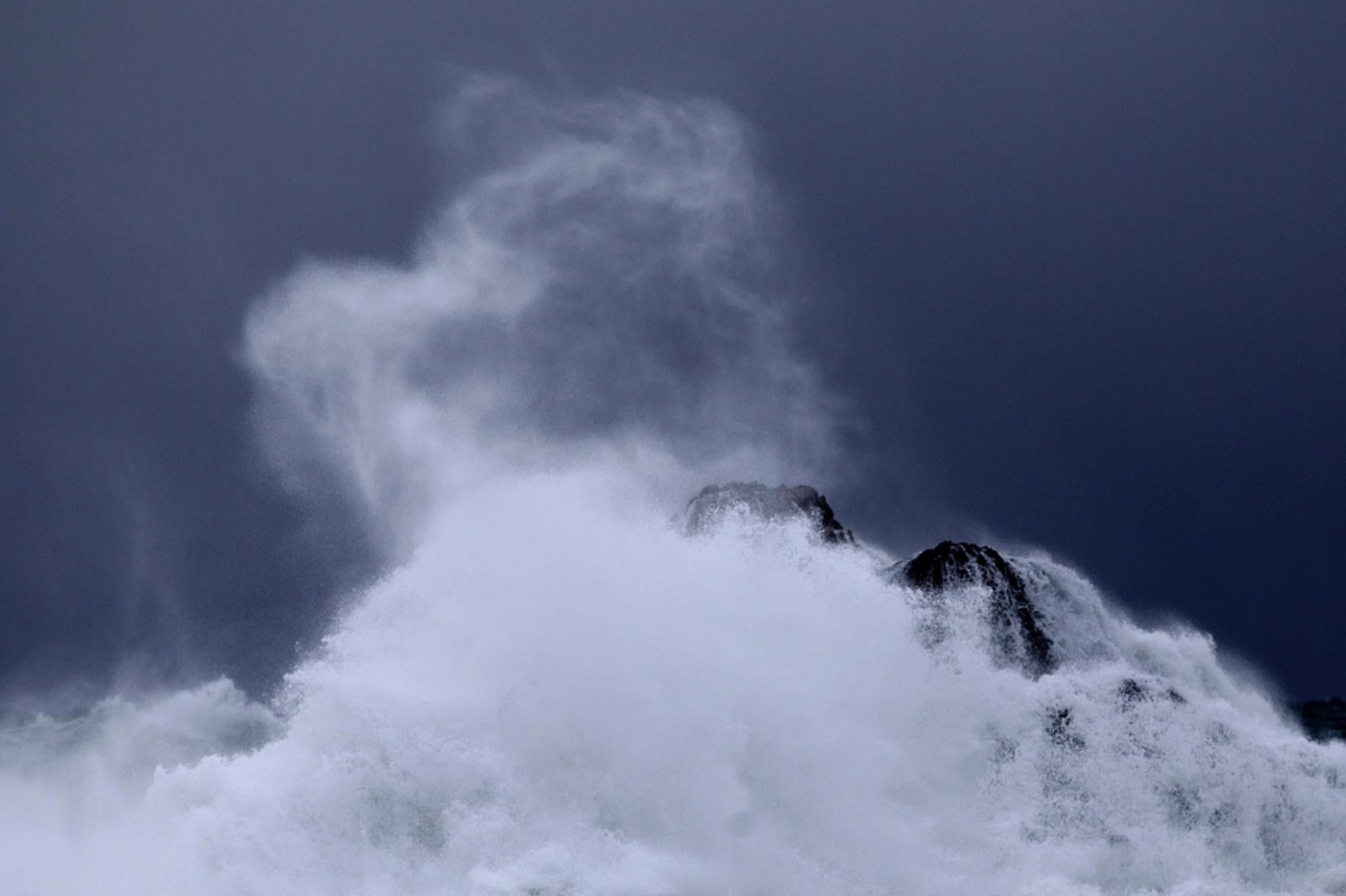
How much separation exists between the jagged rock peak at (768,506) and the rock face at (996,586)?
207 centimetres

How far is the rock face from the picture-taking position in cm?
2811

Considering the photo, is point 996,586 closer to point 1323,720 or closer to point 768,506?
point 768,506

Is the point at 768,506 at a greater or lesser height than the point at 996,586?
greater

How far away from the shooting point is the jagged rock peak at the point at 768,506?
99.3ft

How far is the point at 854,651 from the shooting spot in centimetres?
2425

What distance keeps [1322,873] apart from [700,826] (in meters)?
10.8

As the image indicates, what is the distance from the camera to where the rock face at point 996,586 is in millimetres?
28109

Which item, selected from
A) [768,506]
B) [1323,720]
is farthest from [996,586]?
[1323,720]

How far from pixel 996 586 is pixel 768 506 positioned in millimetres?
5898

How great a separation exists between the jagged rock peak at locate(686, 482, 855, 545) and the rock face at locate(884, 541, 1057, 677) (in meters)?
2.07

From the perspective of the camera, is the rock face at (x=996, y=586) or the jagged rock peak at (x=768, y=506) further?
the jagged rock peak at (x=768, y=506)

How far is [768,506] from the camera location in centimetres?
3097

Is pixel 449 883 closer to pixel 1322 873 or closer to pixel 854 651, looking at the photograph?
pixel 854 651

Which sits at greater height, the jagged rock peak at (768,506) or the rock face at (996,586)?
the jagged rock peak at (768,506)
